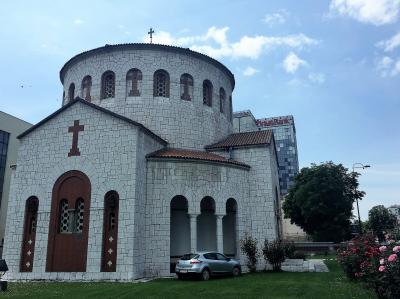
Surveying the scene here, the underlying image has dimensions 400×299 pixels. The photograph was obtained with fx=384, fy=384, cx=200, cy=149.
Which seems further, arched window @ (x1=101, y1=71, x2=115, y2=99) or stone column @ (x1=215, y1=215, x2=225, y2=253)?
arched window @ (x1=101, y1=71, x2=115, y2=99)

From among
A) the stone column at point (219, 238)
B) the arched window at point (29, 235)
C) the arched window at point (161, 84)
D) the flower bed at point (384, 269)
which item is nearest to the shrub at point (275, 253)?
the stone column at point (219, 238)

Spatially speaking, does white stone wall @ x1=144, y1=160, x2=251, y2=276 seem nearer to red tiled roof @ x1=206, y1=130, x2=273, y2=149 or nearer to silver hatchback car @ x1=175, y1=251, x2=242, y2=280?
silver hatchback car @ x1=175, y1=251, x2=242, y2=280

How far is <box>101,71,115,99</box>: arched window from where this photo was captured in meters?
24.8

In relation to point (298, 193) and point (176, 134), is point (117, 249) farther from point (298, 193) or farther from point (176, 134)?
point (298, 193)

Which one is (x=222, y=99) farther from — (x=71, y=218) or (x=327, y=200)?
(x=327, y=200)

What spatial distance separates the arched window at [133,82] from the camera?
2436 cm

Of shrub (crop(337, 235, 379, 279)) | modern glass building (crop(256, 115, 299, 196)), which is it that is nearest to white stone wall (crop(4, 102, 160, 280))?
shrub (crop(337, 235, 379, 279))

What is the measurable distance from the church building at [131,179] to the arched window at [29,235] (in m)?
0.05

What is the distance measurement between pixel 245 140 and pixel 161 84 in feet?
21.6

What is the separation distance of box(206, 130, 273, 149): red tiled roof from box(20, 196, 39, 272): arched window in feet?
35.6

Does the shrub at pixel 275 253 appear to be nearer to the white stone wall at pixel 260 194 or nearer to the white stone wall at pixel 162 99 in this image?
the white stone wall at pixel 260 194

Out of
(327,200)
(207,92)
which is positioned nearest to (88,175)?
(207,92)

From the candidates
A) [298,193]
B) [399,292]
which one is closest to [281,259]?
[399,292]

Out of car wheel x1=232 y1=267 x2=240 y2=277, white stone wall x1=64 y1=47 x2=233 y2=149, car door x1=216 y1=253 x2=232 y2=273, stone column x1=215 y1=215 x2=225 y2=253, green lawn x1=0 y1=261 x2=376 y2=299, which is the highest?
white stone wall x1=64 y1=47 x2=233 y2=149
